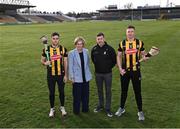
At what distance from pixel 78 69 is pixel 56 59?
531mm

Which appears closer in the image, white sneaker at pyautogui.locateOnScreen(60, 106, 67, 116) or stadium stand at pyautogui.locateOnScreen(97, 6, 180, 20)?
white sneaker at pyautogui.locateOnScreen(60, 106, 67, 116)

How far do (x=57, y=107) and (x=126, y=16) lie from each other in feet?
430

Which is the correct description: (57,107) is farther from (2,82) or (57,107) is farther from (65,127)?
(2,82)

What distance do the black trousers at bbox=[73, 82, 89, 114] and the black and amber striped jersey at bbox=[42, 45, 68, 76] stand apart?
49 centimetres

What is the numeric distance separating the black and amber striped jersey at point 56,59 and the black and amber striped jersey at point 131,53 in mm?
1267

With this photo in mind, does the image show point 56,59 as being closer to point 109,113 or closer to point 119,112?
point 109,113

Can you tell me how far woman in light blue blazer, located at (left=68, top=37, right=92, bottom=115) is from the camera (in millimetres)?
6344

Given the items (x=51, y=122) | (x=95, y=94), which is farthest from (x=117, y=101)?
(x=51, y=122)

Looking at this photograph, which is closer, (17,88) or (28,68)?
(17,88)

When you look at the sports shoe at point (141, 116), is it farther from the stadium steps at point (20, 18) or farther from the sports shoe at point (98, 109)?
the stadium steps at point (20, 18)

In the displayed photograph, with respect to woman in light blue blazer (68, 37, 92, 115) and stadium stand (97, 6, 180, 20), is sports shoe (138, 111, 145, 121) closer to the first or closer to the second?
woman in light blue blazer (68, 37, 92, 115)

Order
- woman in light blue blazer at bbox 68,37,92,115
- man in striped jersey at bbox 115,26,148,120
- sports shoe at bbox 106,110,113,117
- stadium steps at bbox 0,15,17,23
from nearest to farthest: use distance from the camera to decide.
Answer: man in striped jersey at bbox 115,26,148,120
woman in light blue blazer at bbox 68,37,92,115
sports shoe at bbox 106,110,113,117
stadium steps at bbox 0,15,17,23

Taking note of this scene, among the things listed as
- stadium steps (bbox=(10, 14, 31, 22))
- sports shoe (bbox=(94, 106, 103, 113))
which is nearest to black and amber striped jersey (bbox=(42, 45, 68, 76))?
sports shoe (bbox=(94, 106, 103, 113))

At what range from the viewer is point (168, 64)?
12.7 metres
